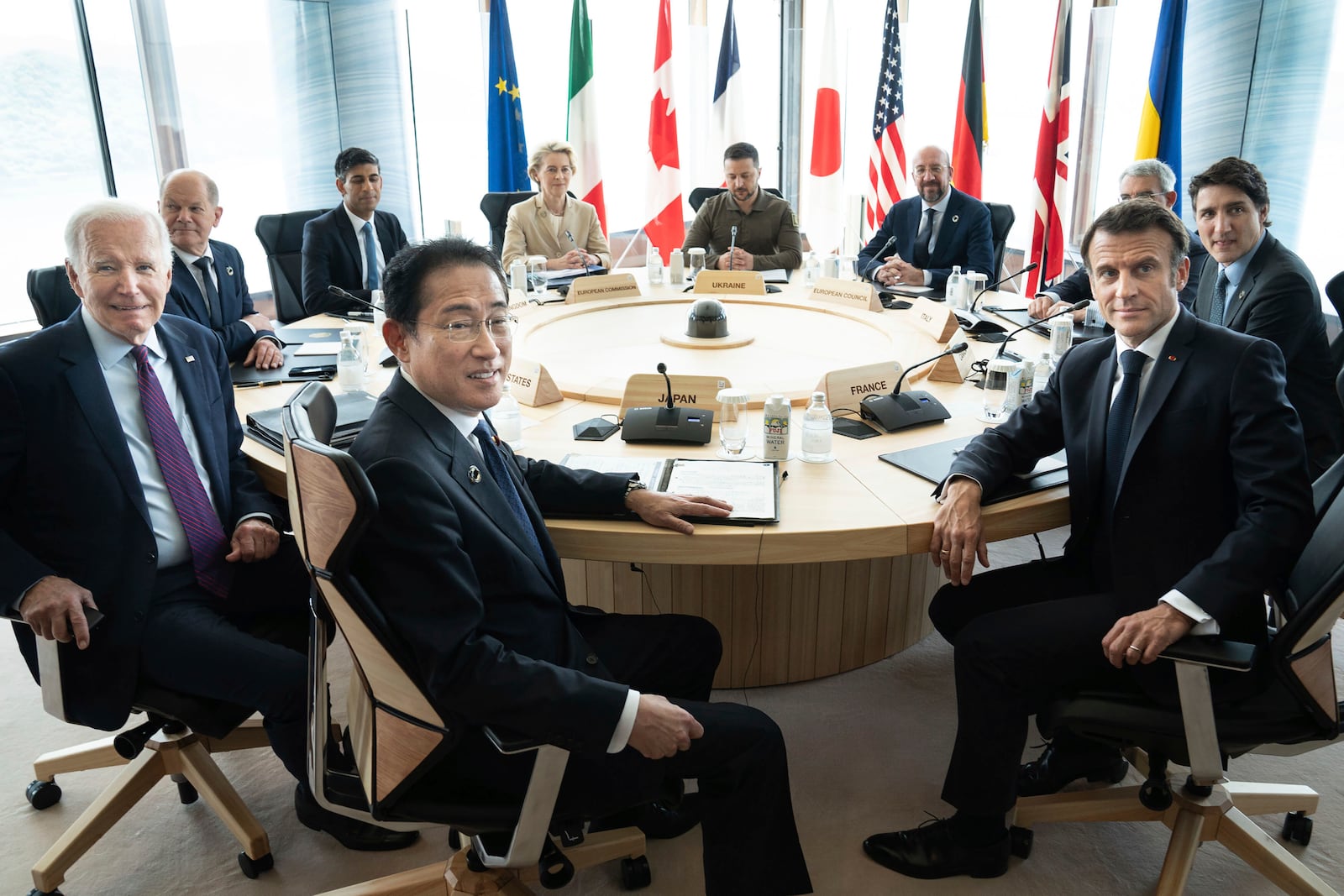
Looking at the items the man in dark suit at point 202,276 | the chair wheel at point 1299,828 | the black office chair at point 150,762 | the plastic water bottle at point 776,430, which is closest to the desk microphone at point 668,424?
the plastic water bottle at point 776,430

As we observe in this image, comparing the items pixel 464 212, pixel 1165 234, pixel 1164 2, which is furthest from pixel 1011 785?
pixel 464 212

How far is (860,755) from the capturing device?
2451 millimetres

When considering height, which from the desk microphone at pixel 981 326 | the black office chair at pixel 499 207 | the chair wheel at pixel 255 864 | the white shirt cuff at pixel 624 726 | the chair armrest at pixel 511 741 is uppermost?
the black office chair at pixel 499 207

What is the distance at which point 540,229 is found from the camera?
5.29 m

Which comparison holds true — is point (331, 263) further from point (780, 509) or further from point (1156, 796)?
point (1156, 796)

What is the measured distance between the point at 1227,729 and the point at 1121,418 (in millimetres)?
645

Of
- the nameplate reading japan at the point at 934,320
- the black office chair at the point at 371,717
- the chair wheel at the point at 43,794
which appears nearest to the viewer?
the black office chair at the point at 371,717

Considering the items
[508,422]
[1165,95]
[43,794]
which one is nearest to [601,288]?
[508,422]

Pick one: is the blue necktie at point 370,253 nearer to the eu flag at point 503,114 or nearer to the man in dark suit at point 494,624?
the eu flag at point 503,114

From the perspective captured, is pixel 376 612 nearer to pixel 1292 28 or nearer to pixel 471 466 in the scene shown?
pixel 471 466

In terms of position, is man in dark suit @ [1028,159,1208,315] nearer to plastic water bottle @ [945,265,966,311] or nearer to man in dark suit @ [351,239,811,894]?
plastic water bottle @ [945,265,966,311]

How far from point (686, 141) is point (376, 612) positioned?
641cm

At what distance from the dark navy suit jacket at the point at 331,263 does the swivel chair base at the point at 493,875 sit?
2783 mm

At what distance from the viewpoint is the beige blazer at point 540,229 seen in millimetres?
5203
